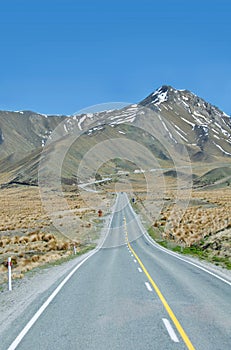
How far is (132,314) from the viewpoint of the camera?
9.77 m

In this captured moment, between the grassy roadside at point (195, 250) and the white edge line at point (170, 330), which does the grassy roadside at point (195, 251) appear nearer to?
the grassy roadside at point (195, 250)

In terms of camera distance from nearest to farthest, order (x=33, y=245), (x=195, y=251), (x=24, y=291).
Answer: (x=24, y=291), (x=195, y=251), (x=33, y=245)

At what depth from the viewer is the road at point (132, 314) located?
25.1 feet

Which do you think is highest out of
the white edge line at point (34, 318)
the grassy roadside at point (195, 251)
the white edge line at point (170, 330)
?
the white edge line at point (34, 318)

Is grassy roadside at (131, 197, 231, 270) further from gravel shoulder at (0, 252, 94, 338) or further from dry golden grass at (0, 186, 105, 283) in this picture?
gravel shoulder at (0, 252, 94, 338)

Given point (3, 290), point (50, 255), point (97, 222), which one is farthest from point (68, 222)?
point (3, 290)

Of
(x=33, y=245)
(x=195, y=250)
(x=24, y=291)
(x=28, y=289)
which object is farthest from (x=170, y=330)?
(x=33, y=245)

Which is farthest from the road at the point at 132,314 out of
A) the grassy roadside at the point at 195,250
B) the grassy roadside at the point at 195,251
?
the grassy roadside at the point at 195,250

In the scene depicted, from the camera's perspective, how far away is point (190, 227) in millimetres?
39781

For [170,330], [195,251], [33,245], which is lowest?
[195,251]

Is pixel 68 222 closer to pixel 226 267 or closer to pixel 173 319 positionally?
pixel 226 267

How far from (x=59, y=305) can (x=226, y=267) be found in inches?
429

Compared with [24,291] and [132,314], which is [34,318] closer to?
[132,314]

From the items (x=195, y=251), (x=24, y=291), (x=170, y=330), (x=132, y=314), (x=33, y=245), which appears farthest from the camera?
(x=33, y=245)
